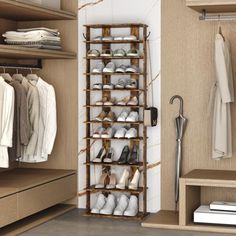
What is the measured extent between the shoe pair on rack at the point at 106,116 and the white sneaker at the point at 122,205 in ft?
2.51

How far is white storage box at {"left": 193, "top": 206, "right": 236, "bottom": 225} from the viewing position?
216 inches

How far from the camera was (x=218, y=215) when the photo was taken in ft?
18.1

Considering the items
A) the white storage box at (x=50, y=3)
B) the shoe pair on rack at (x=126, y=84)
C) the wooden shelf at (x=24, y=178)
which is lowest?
the wooden shelf at (x=24, y=178)

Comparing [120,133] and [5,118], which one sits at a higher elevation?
[5,118]

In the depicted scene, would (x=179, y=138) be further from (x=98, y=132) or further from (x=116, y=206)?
(x=116, y=206)

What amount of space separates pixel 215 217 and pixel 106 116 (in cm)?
148

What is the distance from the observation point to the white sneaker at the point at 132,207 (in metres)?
5.96

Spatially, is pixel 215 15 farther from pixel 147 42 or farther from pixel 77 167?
pixel 77 167

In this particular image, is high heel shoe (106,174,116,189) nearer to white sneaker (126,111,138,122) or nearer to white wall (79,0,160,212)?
white wall (79,0,160,212)

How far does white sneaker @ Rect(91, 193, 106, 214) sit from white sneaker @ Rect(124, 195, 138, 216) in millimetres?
280

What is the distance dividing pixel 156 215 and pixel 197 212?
0.51m

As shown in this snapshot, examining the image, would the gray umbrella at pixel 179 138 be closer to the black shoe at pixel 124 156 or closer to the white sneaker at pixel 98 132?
the black shoe at pixel 124 156

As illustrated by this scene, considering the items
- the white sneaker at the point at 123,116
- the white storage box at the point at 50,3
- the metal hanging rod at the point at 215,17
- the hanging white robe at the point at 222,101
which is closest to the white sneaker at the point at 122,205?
the white sneaker at the point at 123,116

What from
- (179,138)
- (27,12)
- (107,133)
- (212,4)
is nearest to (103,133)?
(107,133)
